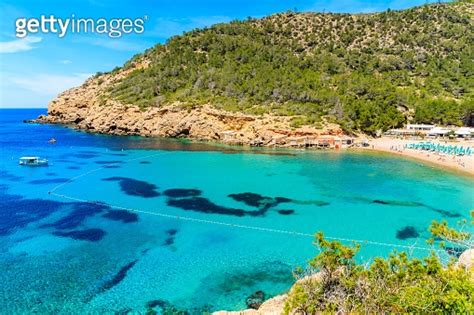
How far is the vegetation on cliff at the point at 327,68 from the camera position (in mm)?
76062

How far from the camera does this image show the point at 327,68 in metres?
96.8

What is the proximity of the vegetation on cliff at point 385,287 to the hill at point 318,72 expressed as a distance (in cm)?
5825

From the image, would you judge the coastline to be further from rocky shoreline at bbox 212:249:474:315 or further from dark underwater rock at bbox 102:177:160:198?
rocky shoreline at bbox 212:249:474:315

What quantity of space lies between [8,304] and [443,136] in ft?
235

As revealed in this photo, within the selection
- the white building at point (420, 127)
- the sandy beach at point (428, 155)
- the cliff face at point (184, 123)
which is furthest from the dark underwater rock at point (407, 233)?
the white building at point (420, 127)

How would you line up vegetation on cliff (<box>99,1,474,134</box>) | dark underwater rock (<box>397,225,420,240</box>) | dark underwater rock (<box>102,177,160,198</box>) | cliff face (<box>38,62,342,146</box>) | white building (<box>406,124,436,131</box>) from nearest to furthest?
1. dark underwater rock (<box>397,225,420,240</box>)
2. dark underwater rock (<box>102,177,160,198</box>)
3. cliff face (<box>38,62,342,146</box>)
4. white building (<box>406,124,436,131</box>)
5. vegetation on cliff (<box>99,1,474,134</box>)

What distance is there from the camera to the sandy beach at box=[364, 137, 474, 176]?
47531 mm

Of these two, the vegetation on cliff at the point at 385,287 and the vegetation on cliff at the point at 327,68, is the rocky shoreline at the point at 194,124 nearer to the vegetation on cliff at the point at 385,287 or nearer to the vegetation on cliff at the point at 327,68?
the vegetation on cliff at the point at 327,68

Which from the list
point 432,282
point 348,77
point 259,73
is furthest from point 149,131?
point 432,282

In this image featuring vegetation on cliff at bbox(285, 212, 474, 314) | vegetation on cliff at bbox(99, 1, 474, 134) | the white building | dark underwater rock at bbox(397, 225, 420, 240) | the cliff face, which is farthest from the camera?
vegetation on cliff at bbox(99, 1, 474, 134)

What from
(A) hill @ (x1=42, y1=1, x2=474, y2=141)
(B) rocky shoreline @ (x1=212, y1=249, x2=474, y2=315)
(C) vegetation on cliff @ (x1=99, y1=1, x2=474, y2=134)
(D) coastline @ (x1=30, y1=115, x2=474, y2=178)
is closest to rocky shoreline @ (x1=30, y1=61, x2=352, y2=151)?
(D) coastline @ (x1=30, y1=115, x2=474, y2=178)

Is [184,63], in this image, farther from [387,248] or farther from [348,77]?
[387,248]

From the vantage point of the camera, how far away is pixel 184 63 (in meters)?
100

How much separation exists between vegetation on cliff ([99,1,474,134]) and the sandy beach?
313 inches
